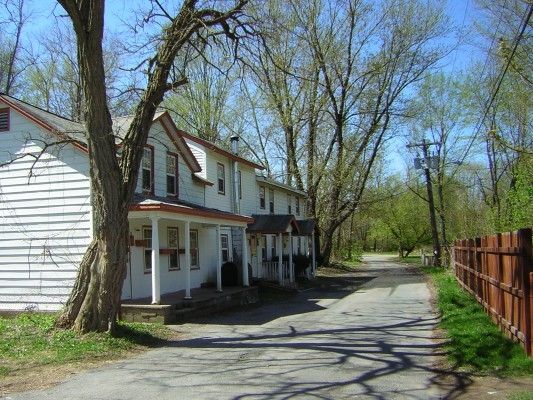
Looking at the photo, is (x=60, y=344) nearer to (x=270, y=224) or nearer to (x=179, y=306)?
(x=179, y=306)

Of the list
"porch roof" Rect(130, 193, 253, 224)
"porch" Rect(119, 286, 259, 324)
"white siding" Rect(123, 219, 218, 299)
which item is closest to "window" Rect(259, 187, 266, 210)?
"white siding" Rect(123, 219, 218, 299)

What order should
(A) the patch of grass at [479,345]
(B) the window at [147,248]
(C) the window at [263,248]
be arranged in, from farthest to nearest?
(C) the window at [263,248], (B) the window at [147,248], (A) the patch of grass at [479,345]

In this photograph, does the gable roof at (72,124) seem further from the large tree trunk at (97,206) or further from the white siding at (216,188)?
the white siding at (216,188)

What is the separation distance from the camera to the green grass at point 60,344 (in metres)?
8.32

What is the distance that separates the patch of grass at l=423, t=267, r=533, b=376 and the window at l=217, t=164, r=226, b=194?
1186cm

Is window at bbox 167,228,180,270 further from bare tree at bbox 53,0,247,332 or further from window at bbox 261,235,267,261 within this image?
window at bbox 261,235,267,261

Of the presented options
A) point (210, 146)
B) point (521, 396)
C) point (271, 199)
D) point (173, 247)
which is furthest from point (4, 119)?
point (271, 199)

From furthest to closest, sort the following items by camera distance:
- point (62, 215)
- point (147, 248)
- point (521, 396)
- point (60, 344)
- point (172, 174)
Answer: point (172, 174) < point (147, 248) < point (62, 215) < point (60, 344) < point (521, 396)

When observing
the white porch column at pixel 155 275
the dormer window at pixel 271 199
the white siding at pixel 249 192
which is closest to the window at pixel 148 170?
the white porch column at pixel 155 275

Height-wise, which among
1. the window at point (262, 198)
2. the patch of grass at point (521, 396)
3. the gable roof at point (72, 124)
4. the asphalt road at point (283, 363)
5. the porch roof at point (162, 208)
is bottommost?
the asphalt road at point (283, 363)

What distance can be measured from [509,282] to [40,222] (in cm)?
1200

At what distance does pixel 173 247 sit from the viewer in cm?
1744

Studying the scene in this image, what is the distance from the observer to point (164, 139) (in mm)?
17750

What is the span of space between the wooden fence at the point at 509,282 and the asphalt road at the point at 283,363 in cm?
Answer: 135
